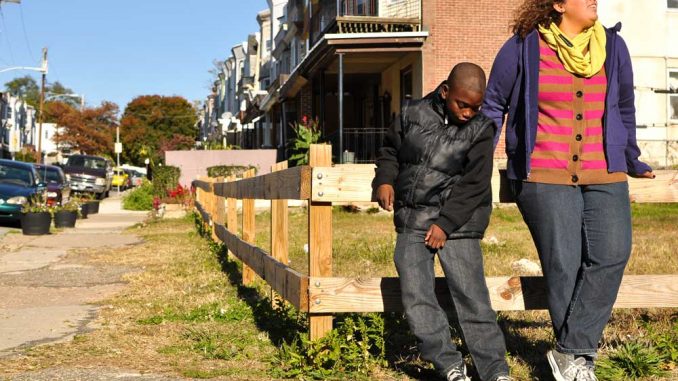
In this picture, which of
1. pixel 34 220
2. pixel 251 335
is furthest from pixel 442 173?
pixel 34 220

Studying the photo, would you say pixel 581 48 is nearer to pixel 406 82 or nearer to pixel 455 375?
pixel 455 375

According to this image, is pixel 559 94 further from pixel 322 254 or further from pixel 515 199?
pixel 322 254

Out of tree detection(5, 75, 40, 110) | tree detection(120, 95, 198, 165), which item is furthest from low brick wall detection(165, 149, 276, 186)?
tree detection(5, 75, 40, 110)

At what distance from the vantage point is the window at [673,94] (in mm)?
25984

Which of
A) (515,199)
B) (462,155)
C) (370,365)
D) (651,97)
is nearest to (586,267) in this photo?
(515,199)

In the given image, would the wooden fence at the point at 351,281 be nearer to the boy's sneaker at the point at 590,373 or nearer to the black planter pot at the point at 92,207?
the boy's sneaker at the point at 590,373

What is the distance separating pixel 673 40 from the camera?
84.8ft

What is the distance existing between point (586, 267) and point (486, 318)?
1.85 ft

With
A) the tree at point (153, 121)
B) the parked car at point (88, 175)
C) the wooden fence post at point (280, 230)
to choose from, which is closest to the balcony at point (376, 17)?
the wooden fence post at point (280, 230)

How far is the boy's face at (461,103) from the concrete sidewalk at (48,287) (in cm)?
340

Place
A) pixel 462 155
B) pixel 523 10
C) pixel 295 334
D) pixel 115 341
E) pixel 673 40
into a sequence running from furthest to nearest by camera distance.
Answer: pixel 673 40 < pixel 115 341 < pixel 295 334 < pixel 523 10 < pixel 462 155

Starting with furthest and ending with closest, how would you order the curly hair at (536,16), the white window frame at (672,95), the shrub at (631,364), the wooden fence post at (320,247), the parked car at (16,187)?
the white window frame at (672,95) < the parked car at (16,187) < the wooden fence post at (320,247) < the shrub at (631,364) < the curly hair at (536,16)

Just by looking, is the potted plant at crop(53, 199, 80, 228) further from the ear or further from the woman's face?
the woman's face

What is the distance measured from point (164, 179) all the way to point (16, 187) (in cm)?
1184
